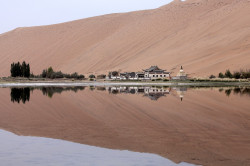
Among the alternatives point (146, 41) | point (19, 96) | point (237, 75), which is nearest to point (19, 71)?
point (237, 75)

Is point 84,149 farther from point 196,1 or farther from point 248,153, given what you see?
point 196,1

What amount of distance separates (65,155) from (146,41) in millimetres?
→ 99228

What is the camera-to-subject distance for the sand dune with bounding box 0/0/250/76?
87.4 meters

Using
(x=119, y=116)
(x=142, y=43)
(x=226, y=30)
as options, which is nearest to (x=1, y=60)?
(x=142, y=43)

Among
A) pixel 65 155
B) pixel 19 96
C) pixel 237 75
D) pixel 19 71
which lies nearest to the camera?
pixel 65 155

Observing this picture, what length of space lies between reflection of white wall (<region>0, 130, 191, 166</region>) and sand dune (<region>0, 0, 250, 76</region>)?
68.6 meters

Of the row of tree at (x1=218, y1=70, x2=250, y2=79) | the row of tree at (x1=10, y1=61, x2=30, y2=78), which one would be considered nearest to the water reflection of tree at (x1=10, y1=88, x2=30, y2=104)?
the row of tree at (x1=10, y1=61, x2=30, y2=78)

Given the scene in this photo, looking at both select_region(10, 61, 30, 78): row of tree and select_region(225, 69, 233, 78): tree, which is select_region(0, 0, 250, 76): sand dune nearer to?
select_region(225, 69, 233, 78): tree

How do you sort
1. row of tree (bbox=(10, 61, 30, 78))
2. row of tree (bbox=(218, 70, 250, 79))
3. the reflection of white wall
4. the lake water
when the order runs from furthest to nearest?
row of tree (bbox=(10, 61, 30, 78))
row of tree (bbox=(218, 70, 250, 79))
the lake water
the reflection of white wall

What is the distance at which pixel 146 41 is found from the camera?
108375mm

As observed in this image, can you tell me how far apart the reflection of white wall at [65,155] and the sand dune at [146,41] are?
6859 centimetres

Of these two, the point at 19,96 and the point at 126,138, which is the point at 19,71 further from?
the point at 126,138

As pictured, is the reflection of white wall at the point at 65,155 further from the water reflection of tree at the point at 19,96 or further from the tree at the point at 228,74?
the tree at the point at 228,74

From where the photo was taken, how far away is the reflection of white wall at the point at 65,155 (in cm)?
930
